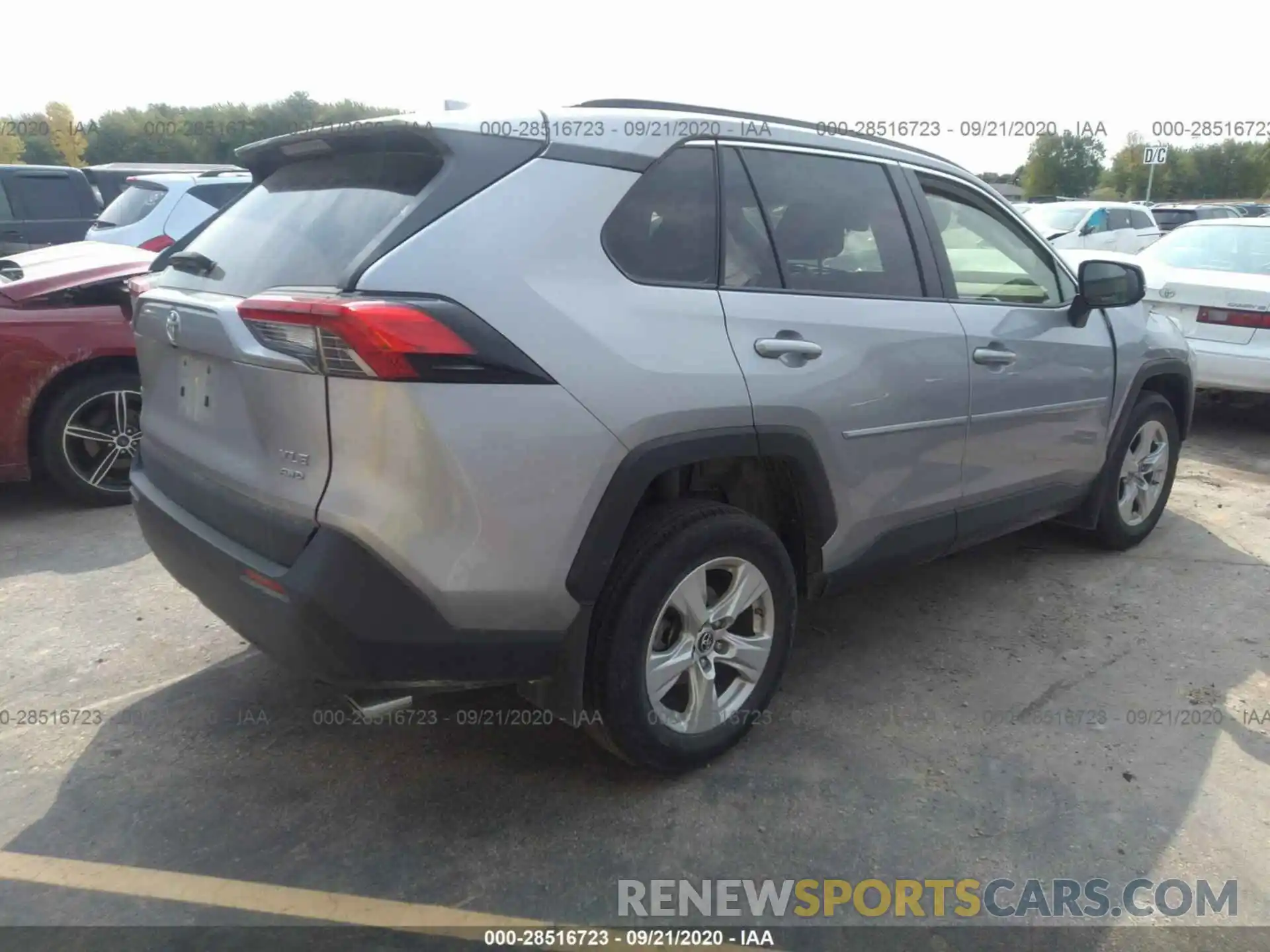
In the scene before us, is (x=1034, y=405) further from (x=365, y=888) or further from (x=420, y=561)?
(x=365, y=888)

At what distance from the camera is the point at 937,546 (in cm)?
350

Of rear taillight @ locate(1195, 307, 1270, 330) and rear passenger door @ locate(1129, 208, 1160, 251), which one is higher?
rear passenger door @ locate(1129, 208, 1160, 251)

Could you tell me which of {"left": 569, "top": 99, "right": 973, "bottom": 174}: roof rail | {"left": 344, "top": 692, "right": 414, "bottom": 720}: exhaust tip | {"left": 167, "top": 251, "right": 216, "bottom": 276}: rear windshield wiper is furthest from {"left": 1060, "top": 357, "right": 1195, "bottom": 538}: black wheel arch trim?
{"left": 167, "top": 251, "right": 216, "bottom": 276}: rear windshield wiper

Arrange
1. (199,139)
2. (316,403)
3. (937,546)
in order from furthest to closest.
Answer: (199,139) < (937,546) < (316,403)

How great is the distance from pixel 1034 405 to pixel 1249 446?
170 inches

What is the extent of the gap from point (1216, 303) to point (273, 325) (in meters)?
6.72

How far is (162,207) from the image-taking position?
8.59 metres

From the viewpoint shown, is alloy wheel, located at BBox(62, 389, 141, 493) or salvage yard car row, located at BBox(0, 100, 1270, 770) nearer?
salvage yard car row, located at BBox(0, 100, 1270, 770)

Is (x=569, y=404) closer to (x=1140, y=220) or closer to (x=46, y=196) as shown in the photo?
(x=46, y=196)

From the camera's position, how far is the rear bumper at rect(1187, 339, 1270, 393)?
6461 mm

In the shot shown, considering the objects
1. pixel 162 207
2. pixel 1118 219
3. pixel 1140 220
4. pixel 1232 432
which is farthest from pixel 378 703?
pixel 1140 220

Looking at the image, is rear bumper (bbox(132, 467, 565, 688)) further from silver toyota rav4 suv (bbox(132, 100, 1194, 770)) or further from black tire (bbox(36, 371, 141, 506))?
black tire (bbox(36, 371, 141, 506))

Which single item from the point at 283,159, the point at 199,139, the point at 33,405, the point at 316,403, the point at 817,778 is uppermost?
the point at 199,139

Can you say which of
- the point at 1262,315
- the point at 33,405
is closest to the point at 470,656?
the point at 33,405
